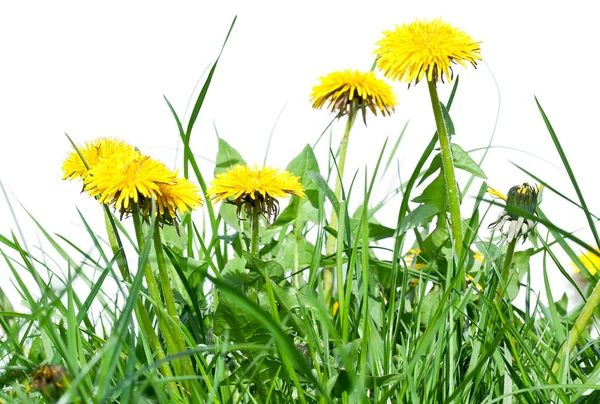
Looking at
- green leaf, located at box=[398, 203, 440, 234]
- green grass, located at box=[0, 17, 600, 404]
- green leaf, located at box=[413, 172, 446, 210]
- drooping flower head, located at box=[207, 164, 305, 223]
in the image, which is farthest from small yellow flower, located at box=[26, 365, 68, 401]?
green leaf, located at box=[413, 172, 446, 210]

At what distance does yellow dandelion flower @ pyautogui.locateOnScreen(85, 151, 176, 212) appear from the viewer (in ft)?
3.89

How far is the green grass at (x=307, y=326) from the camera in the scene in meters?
1.02

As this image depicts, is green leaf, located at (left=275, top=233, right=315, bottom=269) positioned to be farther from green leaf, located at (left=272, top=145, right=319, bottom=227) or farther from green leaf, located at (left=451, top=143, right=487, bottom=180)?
green leaf, located at (left=451, top=143, right=487, bottom=180)

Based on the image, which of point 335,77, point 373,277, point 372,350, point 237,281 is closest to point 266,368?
point 372,350

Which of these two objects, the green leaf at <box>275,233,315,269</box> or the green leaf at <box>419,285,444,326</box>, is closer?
the green leaf at <box>419,285,444,326</box>

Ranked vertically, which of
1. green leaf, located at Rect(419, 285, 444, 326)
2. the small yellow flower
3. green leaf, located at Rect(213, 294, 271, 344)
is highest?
green leaf, located at Rect(419, 285, 444, 326)

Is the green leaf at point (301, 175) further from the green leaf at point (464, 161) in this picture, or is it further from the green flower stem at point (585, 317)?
the green flower stem at point (585, 317)

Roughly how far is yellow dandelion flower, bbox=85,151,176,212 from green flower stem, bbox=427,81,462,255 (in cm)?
52

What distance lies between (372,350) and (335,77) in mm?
867

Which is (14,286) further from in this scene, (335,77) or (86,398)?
(335,77)

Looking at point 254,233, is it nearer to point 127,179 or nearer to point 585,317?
point 127,179

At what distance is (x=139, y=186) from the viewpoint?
1.19 meters

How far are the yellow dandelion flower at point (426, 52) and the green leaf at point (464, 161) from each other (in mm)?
153

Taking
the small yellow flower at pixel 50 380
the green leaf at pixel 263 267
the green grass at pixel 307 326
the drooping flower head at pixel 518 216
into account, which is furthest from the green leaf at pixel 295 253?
the small yellow flower at pixel 50 380
